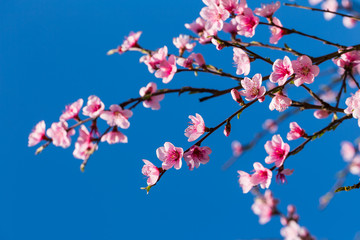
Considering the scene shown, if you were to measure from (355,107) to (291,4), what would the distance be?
72 centimetres

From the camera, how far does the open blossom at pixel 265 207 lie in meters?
4.55

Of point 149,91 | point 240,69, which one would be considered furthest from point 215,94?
A: point 149,91

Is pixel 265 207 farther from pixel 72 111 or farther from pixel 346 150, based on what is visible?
pixel 72 111

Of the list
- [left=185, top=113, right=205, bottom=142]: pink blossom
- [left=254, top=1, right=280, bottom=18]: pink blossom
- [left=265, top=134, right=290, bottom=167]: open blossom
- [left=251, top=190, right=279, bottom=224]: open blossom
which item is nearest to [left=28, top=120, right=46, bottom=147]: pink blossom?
[left=185, top=113, right=205, bottom=142]: pink blossom

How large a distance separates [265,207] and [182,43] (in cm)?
295

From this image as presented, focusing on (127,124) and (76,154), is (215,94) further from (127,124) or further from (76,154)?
(76,154)

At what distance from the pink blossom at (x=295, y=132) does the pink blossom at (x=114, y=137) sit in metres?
1.07

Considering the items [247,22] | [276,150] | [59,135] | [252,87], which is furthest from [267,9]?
[59,135]

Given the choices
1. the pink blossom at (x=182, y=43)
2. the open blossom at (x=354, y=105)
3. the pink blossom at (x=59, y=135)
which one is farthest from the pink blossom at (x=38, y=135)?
the open blossom at (x=354, y=105)

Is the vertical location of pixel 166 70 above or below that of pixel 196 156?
above

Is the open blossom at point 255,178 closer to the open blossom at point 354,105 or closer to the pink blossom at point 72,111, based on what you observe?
the open blossom at point 354,105

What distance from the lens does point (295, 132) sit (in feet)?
6.93

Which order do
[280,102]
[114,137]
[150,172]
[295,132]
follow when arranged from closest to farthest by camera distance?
1. [280,102]
2. [150,172]
3. [295,132]
4. [114,137]

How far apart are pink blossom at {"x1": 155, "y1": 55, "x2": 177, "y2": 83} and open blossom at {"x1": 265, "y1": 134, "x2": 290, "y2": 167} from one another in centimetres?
77
